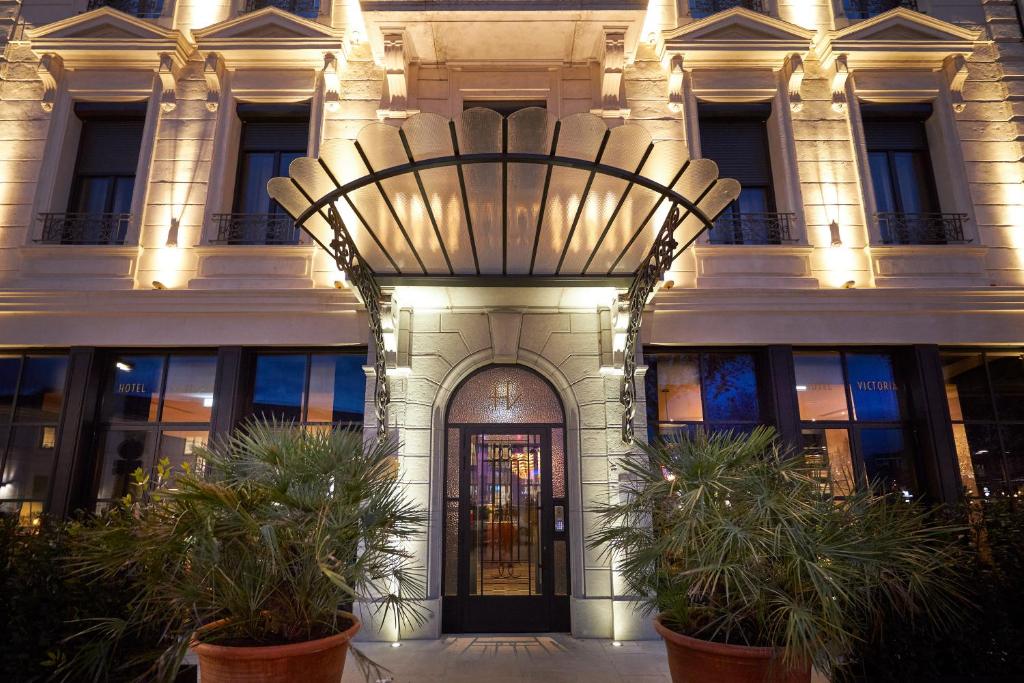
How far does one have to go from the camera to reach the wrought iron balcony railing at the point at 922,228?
24.9 ft

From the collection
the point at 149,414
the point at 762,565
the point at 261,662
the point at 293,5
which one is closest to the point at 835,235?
the point at 762,565

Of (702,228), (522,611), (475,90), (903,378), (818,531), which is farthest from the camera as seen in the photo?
(475,90)

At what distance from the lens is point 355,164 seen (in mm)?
4973

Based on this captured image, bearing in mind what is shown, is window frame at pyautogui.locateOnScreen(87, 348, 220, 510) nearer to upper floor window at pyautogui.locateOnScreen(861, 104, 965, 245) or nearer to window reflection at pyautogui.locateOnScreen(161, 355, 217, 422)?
window reflection at pyautogui.locateOnScreen(161, 355, 217, 422)

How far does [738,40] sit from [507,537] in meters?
7.37

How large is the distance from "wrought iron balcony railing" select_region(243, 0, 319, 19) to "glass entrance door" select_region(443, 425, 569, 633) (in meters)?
6.51

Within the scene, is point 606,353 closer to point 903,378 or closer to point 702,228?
point 702,228

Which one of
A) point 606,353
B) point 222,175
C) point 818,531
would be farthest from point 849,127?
point 222,175

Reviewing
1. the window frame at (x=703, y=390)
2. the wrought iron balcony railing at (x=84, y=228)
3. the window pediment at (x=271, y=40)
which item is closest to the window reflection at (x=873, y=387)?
the window frame at (x=703, y=390)

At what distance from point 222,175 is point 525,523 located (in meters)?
6.03

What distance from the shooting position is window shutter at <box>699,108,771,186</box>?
7883 millimetres

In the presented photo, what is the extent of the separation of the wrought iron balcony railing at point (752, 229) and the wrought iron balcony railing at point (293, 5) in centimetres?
664

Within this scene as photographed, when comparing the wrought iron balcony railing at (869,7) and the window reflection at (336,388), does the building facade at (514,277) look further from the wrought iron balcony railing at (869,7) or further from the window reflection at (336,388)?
the wrought iron balcony railing at (869,7)

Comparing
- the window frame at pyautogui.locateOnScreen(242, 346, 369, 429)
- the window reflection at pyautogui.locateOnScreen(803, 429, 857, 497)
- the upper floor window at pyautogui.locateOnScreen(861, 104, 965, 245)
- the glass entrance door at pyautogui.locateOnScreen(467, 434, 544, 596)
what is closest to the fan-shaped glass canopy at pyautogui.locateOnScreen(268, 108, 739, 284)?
the window frame at pyautogui.locateOnScreen(242, 346, 369, 429)
